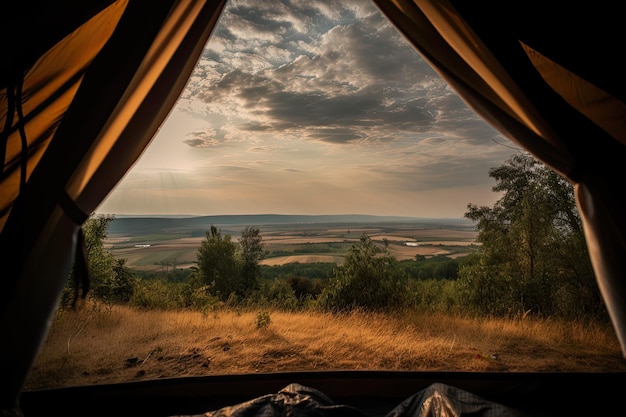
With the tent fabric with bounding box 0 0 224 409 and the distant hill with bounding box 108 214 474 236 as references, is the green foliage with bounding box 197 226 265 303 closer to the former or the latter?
the distant hill with bounding box 108 214 474 236

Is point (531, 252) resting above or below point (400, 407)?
above

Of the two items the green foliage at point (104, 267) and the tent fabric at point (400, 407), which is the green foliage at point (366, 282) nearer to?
the green foliage at point (104, 267)

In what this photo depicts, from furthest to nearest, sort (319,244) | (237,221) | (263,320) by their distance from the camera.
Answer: (237,221)
(319,244)
(263,320)

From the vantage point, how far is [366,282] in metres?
4.92

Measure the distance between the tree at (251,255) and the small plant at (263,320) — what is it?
6.88 ft

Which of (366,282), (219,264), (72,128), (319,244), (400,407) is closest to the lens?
(72,128)

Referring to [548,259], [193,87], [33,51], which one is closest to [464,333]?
[548,259]

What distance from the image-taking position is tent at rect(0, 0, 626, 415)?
1268 millimetres

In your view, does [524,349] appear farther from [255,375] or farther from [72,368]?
[72,368]

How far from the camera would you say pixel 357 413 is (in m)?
1.35

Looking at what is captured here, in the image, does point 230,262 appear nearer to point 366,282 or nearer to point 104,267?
point 104,267

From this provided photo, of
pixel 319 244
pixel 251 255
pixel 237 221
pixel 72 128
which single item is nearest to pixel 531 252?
pixel 319 244

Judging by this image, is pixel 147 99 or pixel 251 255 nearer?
pixel 147 99

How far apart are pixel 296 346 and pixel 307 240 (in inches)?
140
